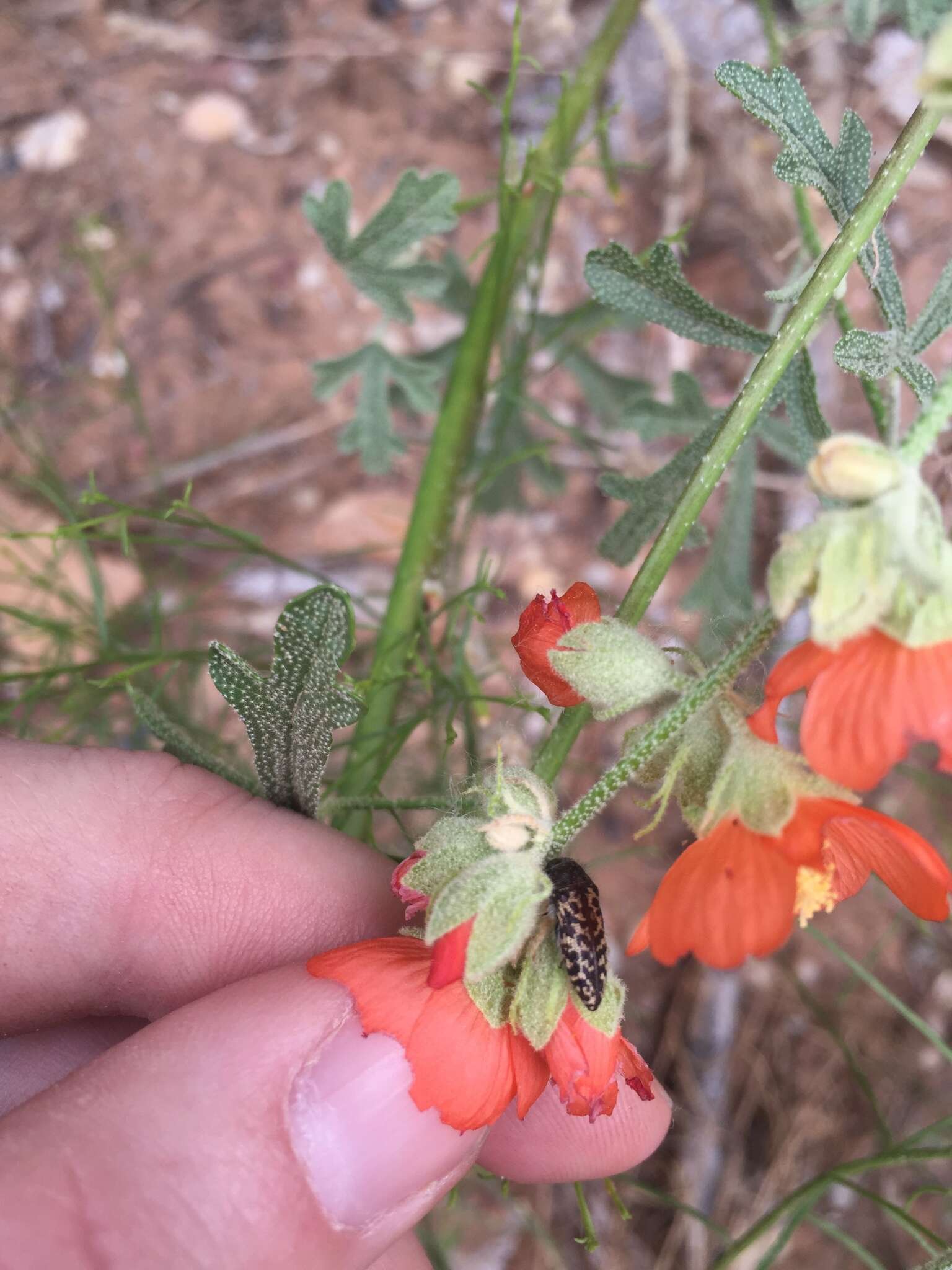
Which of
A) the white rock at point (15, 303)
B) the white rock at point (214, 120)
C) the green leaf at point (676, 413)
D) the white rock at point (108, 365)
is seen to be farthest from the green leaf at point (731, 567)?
the white rock at point (15, 303)

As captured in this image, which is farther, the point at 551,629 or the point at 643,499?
the point at 643,499

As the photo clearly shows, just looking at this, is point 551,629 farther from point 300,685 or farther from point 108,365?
point 108,365

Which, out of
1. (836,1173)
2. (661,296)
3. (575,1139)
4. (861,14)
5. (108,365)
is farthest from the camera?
(108,365)

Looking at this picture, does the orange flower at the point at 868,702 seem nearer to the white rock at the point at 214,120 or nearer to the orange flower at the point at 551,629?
the orange flower at the point at 551,629

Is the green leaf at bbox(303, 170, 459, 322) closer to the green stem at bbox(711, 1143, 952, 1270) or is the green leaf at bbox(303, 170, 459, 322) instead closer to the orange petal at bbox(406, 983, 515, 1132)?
the orange petal at bbox(406, 983, 515, 1132)

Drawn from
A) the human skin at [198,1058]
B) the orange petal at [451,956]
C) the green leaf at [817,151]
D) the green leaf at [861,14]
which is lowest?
the human skin at [198,1058]

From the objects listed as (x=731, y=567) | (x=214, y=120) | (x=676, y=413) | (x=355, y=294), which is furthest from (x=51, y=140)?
(x=731, y=567)

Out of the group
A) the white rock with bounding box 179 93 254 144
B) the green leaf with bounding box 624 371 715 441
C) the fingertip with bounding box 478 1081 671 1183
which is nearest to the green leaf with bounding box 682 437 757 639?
the green leaf with bounding box 624 371 715 441
